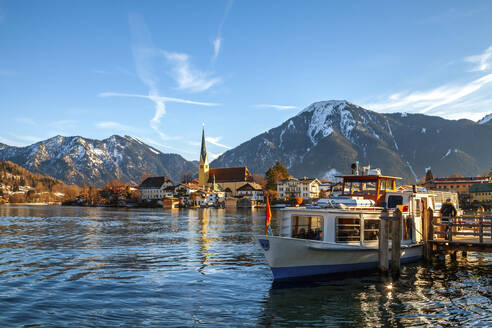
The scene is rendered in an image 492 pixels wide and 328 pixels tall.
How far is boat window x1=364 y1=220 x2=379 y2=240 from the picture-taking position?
76.1ft

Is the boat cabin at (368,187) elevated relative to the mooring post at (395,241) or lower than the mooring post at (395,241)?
elevated

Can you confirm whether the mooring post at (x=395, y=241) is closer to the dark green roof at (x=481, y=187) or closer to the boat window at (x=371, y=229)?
the boat window at (x=371, y=229)

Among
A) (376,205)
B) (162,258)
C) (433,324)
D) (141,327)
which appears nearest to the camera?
(141,327)

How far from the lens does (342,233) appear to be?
2230 centimetres

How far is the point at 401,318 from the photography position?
50.9ft

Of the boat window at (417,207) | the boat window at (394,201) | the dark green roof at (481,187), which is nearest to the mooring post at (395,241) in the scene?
the boat window at (394,201)

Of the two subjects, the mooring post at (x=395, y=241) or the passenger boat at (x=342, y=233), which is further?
the mooring post at (x=395, y=241)

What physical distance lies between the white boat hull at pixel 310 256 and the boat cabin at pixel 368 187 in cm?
442

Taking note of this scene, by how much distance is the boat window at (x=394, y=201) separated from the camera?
26.7m

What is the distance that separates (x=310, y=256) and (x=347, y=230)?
2.98m

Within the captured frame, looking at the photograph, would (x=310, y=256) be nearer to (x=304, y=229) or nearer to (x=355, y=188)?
(x=304, y=229)

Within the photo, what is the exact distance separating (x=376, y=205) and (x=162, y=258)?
15.7m

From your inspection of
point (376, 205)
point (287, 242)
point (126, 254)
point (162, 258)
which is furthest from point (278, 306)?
point (126, 254)

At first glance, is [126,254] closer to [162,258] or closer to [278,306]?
[162,258]
